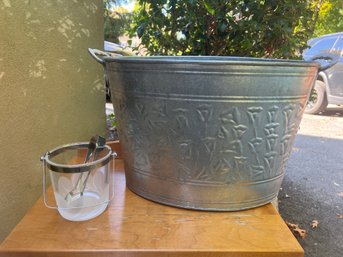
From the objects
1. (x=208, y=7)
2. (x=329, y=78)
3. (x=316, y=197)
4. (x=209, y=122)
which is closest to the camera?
(x=209, y=122)

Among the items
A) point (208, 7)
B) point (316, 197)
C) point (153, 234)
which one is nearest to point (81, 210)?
point (153, 234)

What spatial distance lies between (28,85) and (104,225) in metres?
0.41

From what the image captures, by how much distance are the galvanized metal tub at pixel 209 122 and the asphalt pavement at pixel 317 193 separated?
111 centimetres

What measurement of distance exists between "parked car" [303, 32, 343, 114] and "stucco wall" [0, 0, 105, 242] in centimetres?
350

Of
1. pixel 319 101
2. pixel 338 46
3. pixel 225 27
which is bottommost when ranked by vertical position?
pixel 319 101

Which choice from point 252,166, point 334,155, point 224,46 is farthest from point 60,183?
point 334,155

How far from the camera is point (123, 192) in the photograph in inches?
28.4

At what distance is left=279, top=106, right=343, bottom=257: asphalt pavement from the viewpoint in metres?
1.49

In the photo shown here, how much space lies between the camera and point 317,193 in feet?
6.56

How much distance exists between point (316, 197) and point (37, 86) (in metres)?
1.97

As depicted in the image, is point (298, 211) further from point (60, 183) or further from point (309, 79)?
point (60, 183)

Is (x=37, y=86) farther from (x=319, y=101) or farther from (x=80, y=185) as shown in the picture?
(x=319, y=101)

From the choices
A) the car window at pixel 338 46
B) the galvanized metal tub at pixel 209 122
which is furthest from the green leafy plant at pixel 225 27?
the car window at pixel 338 46

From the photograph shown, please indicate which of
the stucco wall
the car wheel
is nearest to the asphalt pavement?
the car wheel
